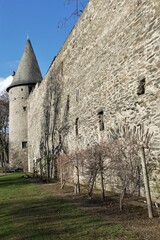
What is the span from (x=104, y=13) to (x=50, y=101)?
834cm

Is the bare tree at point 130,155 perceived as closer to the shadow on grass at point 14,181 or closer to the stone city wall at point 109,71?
the stone city wall at point 109,71

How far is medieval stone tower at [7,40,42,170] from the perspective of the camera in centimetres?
2909

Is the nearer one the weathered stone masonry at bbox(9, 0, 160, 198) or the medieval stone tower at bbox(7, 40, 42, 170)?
the weathered stone masonry at bbox(9, 0, 160, 198)

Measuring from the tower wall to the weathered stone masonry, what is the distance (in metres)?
15.3

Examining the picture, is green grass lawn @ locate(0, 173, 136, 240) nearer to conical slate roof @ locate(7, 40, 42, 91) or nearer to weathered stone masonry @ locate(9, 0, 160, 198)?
weathered stone masonry @ locate(9, 0, 160, 198)

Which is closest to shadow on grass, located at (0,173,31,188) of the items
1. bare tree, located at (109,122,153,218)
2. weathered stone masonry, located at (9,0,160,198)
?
weathered stone masonry, located at (9,0,160,198)

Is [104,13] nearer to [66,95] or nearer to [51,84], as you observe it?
[66,95]

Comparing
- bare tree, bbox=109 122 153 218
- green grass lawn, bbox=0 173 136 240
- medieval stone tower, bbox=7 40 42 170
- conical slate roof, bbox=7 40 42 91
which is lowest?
green grass lawn, bbox=0 173 136 240

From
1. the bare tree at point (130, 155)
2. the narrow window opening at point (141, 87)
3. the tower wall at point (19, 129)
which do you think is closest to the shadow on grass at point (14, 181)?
the bare tree at point (130, 155)

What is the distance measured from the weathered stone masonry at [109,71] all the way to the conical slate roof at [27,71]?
1539 cm

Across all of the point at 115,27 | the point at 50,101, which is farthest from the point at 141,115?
the point at 50,101

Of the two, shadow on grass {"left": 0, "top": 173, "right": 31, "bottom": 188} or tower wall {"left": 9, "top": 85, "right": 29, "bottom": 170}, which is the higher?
tower wall {"left": 9, "top": 85, "right": 29, "bottom": 170}

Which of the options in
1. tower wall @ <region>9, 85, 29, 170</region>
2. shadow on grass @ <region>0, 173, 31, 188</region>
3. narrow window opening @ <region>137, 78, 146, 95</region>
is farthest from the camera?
tower wall @ <region>9, 85, 29, 170</region>

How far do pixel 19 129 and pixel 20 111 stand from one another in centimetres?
200
